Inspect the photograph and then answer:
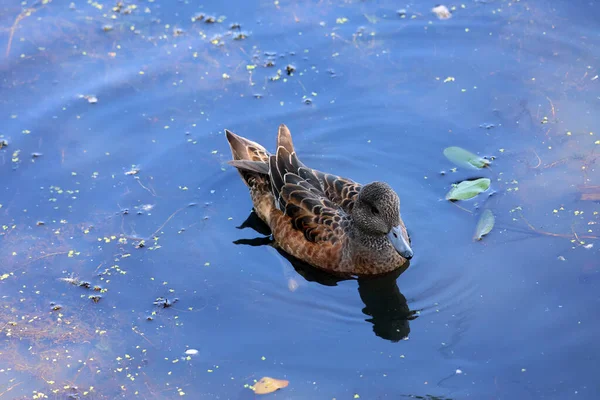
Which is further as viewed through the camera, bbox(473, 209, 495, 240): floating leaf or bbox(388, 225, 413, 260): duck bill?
bbox(473, 209, 495, 240): floating leaf

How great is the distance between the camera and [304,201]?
28.6 ft

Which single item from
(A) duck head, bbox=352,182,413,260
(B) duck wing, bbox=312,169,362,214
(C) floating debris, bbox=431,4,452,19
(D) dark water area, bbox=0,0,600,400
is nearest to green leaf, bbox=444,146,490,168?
(D) dark water area, bbox=0,0,600,400

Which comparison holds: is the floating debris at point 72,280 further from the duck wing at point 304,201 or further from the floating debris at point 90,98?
the floating debris at point 90,98

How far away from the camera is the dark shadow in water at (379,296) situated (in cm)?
776

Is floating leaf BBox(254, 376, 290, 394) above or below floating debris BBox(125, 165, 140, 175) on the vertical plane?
below

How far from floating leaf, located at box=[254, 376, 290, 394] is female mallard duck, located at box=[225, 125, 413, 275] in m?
1.74

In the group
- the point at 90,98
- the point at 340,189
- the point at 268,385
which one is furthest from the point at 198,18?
the point at 268,385

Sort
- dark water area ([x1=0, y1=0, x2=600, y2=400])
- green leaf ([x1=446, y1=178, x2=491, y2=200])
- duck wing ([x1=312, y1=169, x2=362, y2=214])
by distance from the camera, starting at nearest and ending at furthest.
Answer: dark water area ([x1=0, y1=0, x2=600, y2=400]) → duck wing ([x1=312, y1=169, x2=362, y2=214]) → green leaf ([x1=446, y1=178, x2=491, y2=200])

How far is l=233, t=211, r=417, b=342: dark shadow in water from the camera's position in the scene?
776cm

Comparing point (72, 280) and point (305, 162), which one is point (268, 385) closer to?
point (72, 280)

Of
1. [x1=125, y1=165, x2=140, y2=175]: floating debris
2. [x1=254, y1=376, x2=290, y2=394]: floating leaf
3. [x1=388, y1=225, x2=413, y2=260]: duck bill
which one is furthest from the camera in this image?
[x1=125, y1=165, x2=140, y2=175]: floating debris

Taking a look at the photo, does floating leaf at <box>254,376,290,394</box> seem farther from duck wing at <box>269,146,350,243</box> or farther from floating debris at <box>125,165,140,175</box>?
floating debris at <box>125,165,140,175</box>

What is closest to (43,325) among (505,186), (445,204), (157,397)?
(157,397)

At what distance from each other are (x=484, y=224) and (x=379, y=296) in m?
1.43
